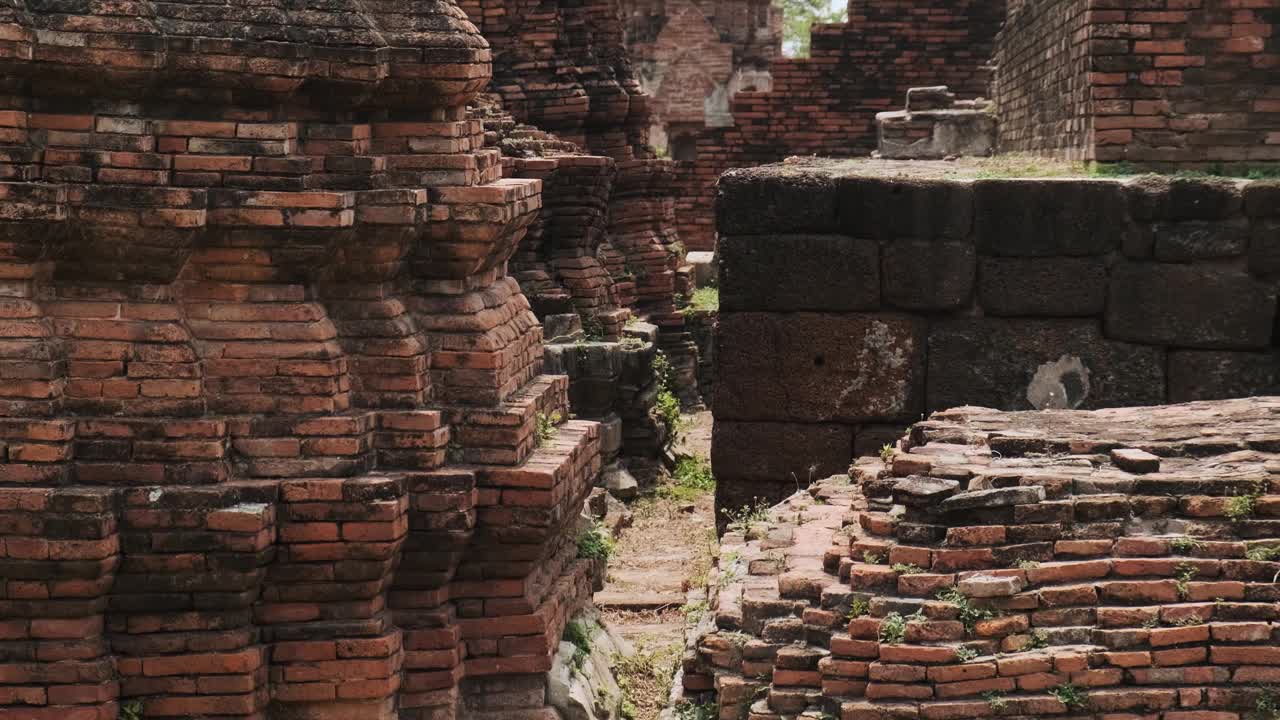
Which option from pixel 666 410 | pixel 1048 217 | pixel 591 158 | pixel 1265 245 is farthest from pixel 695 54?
pixel 1265 245

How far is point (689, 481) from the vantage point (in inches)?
514

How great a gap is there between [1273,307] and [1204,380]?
1.47 ft

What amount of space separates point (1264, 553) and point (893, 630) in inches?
43.0

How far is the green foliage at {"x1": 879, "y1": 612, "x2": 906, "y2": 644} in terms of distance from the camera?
4852 millimetres

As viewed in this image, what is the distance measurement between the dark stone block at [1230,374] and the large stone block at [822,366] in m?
1.25

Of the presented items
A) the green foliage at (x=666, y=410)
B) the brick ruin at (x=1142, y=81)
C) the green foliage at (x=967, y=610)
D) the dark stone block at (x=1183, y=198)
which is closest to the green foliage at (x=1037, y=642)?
the green foliage at (x=967, y=610)

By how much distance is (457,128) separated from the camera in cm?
534

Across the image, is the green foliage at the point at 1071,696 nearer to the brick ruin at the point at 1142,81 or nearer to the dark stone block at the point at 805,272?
the dark stone block at the point at 805,272

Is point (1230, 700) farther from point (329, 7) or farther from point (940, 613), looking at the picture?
point (329, 7)

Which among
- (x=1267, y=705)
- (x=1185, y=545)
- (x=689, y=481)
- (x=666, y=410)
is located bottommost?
(x=689, y=481)

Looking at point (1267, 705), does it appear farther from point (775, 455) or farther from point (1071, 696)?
point (775, 455)

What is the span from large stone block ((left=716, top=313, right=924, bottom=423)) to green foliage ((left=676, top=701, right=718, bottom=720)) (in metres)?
3.05

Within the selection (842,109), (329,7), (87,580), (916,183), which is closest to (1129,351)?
(916,183)

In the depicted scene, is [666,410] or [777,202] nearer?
[777,202]
